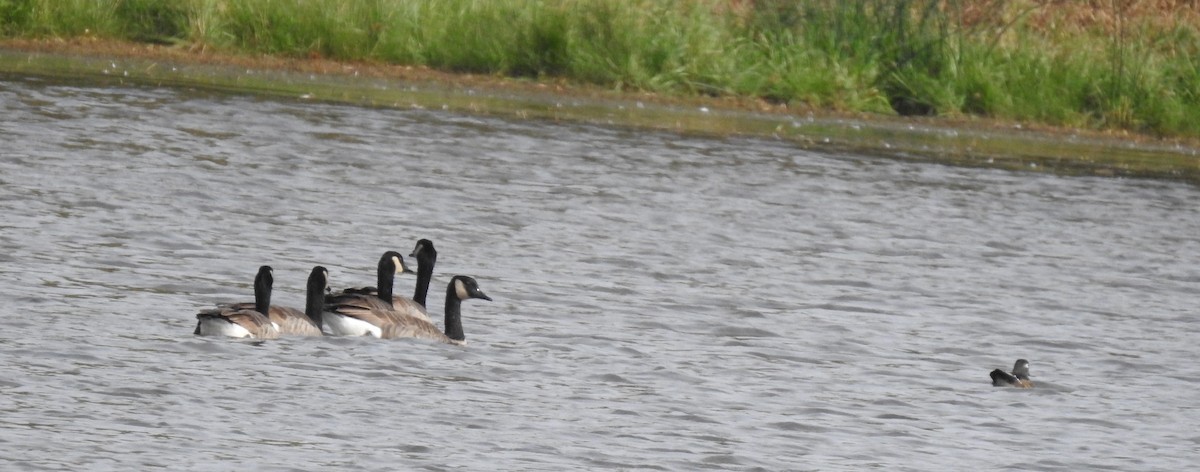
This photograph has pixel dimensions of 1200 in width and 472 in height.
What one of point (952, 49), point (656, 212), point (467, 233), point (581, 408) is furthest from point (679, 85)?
point (581, 408)

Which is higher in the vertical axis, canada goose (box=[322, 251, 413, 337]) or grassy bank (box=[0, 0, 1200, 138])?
grassy bank (box=[0, 0, 1200, 138])

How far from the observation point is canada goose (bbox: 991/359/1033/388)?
11.3m

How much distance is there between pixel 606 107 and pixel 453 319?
14.0 metres

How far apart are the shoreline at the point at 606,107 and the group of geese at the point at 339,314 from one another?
1197 cm

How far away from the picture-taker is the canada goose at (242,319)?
35.0 ft

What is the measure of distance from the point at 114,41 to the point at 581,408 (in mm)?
17479

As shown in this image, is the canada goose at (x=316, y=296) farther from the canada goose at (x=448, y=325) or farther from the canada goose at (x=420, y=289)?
the canada goose at (x=420, y=289)

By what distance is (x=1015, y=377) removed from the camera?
11312 mm

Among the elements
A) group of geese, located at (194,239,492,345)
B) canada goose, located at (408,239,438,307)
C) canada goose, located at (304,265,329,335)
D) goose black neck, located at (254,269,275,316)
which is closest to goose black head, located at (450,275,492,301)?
group of geese, located at (194,239,492,345)

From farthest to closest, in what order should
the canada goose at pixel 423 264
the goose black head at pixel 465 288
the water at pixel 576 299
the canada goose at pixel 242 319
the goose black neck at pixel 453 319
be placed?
1. the canada goose at pixel 423 264
2. the goose black head at pixel 465 288
3. the goose black neck at pixel 453 319
4. the canada goose at pixel 242 319
5. the water at pixel 576 299

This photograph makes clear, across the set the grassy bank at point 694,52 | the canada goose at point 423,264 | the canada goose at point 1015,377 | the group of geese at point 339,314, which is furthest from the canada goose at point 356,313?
the grassy bank at point 694,52

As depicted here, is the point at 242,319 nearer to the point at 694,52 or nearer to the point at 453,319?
the point at 453,319

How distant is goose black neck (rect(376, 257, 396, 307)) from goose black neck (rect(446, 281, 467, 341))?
0.50 meters

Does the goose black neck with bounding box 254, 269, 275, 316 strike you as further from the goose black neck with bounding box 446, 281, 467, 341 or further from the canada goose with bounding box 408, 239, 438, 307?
the canada goose with bounding box 408, 239, 438, 307
